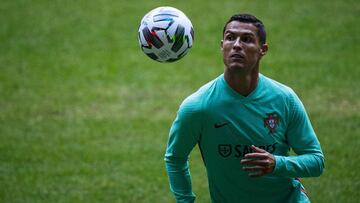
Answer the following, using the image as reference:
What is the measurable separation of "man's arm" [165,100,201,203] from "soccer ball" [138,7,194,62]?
138 centimetres

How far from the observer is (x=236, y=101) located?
5766mm

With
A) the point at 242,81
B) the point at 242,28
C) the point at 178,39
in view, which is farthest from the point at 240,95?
the point at 178,39

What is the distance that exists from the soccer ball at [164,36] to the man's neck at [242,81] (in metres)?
1.34

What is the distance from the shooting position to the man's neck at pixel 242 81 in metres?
5.75

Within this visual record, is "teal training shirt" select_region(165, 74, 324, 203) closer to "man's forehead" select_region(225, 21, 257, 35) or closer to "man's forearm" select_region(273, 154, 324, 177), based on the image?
"man's forearm" select_region(273, 154, 324, 177)

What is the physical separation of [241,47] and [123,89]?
9715mm

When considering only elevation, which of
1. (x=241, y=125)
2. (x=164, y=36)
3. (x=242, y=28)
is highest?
(x=164, y=36)

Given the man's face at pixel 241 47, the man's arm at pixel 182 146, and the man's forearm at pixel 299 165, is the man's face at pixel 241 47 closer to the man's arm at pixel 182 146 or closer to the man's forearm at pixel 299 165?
the man's arm at pixel 182 146

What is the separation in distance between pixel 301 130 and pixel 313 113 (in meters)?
7.61

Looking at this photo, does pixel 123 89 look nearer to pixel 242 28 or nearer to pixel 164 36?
pixel 164 36

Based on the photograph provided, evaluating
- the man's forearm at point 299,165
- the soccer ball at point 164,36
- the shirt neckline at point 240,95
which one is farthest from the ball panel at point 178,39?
the man's forearm at point 299,165

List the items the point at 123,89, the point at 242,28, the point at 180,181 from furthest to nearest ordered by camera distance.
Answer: the point at 123,89 < the point at 180,181 < the point at 242,28

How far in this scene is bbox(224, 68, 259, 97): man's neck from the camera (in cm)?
575

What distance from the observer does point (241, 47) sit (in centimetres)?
562
